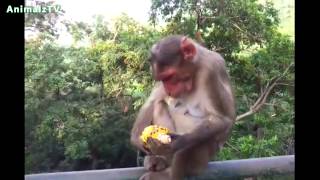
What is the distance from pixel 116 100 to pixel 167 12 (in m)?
0.88

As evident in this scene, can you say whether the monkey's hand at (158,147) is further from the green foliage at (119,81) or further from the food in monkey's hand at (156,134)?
the green foliage at (119,81)

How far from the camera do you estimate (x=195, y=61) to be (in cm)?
370

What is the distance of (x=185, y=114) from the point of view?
144 inches

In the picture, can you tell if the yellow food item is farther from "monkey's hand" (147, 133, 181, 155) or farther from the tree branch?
the tree branch

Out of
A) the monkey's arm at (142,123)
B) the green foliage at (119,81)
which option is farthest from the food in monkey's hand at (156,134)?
the green foliage at (119,81)

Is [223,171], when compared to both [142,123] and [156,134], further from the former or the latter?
[142,123]

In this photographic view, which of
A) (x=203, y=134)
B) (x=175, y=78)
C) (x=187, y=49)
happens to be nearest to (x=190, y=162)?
(x=203, y=134)

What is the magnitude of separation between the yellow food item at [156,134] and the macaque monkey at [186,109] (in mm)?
62

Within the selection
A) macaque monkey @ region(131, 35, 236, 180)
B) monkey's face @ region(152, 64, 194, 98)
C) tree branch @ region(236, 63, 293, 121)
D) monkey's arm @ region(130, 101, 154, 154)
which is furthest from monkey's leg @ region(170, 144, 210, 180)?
tree branch @ region(236, 63, 293, 121)

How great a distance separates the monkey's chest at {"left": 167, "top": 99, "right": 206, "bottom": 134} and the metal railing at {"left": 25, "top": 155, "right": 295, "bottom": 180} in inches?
10.8

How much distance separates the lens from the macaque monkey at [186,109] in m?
3.56

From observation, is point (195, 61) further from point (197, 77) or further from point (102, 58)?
point (102, 58)
